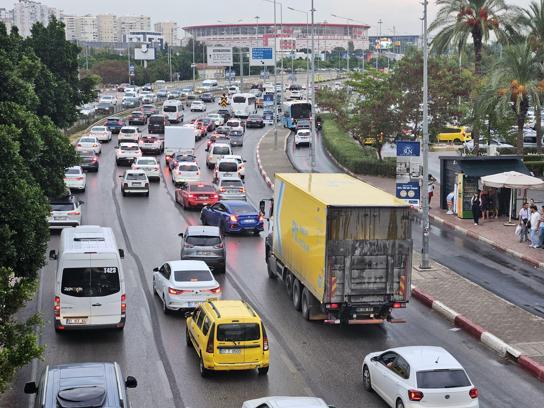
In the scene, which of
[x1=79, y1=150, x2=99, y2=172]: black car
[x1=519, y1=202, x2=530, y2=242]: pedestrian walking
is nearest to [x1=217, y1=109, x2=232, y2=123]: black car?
[x1=79, y1=150, x2=99, y2=172]: black car

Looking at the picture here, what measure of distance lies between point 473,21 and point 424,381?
47.4 m

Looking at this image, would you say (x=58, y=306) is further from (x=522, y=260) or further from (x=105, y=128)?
(x=105, y=128)

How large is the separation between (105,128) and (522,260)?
47895 millimetres

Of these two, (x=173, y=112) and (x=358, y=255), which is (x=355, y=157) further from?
(x=358, y=255)

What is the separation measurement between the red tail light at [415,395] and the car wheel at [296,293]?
28.8 ft

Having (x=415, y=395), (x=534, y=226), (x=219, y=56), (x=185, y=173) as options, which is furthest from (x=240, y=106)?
(x=415, y=395)

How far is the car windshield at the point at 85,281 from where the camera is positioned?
73.0 feet

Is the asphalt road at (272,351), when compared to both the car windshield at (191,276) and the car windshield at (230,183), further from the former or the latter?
the car windshield at (230,183)

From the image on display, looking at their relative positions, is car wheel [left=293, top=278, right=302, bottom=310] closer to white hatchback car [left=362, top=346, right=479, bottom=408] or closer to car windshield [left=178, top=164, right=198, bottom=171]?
white hatchback car [left=362, top=346, right=479, bottom=408]

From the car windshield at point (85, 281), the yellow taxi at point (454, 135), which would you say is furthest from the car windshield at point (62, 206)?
the yellow taxi at point (454, 135)

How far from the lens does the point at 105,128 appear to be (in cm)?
7538

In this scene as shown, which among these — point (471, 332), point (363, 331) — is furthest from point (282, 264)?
point (471, 332)

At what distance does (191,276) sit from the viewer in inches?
1001

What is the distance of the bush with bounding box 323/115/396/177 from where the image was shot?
56719 mm
